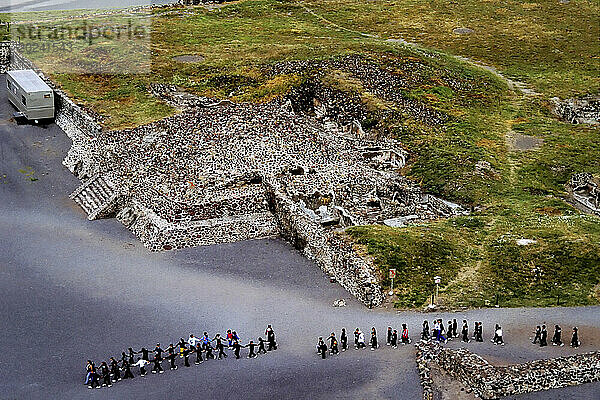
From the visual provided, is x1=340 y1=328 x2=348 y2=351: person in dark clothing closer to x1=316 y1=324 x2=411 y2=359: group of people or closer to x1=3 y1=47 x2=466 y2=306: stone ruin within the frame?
x1=316 y1=324 x2=411 y2=359: group of people

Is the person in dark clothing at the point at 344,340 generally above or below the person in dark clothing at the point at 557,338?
below

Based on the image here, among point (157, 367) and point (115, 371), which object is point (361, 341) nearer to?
point (157, 367)

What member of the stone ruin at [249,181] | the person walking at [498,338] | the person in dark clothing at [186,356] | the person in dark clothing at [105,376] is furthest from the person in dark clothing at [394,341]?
the person in dark clothing at [105,376]

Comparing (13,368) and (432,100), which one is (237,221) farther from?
(432,100)

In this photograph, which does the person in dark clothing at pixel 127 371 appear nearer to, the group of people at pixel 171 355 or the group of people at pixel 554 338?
the group of people at pixel 171 355

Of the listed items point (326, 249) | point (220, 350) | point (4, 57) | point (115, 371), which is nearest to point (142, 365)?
point (115, 371)
